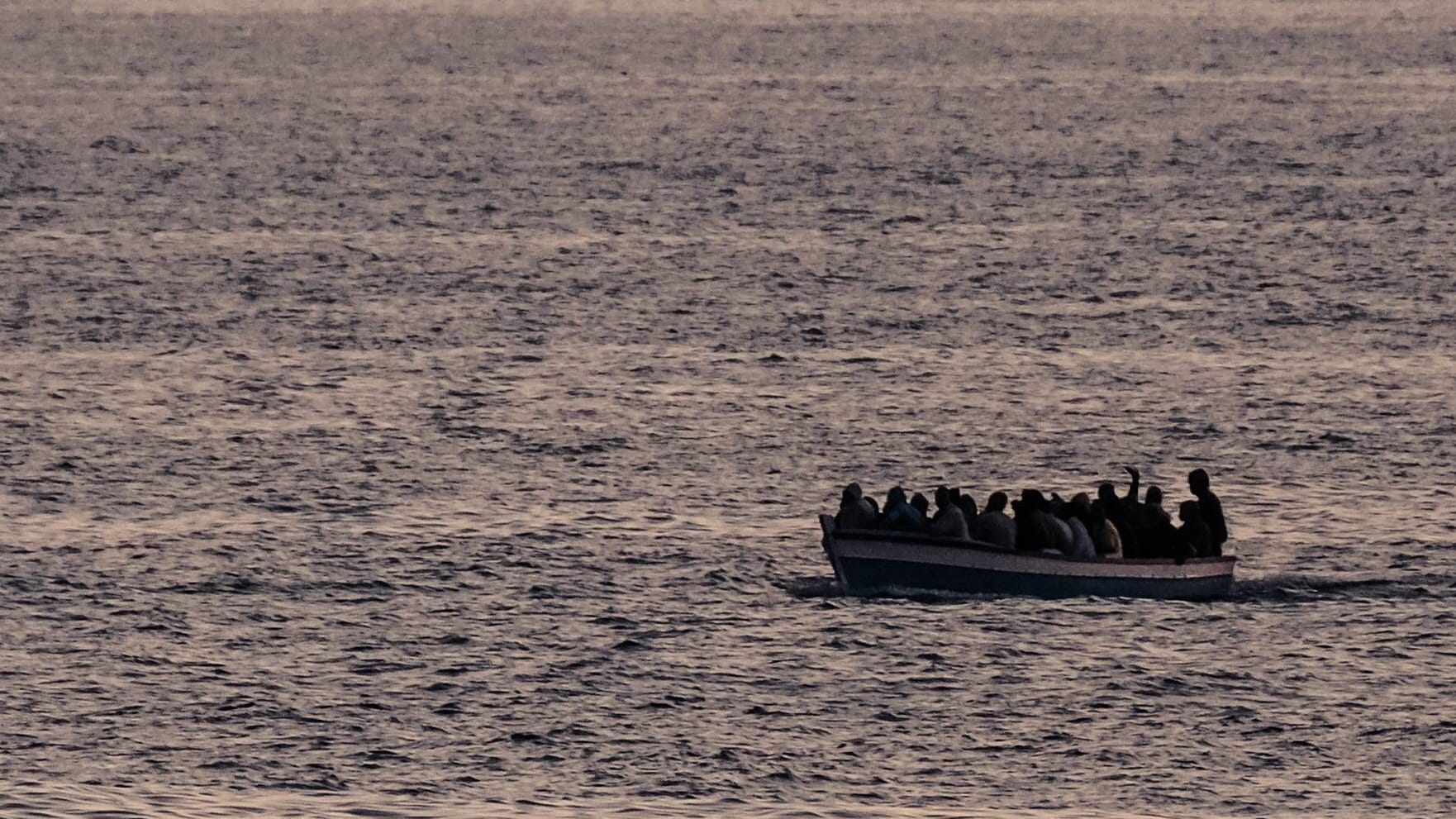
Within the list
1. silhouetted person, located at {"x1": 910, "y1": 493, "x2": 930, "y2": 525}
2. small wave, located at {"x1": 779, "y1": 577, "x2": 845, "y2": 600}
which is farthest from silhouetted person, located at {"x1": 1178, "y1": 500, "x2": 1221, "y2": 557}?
small wave, located at {"x1": 779, "y1": 577, "x2": 845, "y2": 600}

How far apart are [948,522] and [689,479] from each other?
11753 mm

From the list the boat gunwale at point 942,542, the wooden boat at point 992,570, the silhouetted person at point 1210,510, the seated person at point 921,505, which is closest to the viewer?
the boat gunwale at point 942,542

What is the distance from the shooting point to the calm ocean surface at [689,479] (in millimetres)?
37844

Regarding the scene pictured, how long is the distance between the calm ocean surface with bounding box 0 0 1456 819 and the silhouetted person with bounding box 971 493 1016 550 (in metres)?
1.04

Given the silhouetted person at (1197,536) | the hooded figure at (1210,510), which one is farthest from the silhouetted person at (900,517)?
the hooded figure at (1210,510)

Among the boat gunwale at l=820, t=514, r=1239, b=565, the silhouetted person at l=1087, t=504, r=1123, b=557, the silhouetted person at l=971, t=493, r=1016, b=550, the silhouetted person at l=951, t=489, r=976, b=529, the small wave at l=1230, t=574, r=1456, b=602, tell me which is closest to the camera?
the boat gunwale at l=820, t=514, r=1239, b=565

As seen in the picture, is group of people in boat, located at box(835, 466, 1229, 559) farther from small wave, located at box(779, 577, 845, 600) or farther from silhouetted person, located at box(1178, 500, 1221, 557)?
small wave, located at box(779, 577, 845, 600)

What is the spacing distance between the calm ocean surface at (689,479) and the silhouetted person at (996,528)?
1.04 m

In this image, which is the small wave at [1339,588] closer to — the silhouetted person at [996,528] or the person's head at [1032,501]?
the person's head at [1032,501]

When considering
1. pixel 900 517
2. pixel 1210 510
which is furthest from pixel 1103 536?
pixel 900 517

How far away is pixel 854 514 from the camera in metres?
45.5

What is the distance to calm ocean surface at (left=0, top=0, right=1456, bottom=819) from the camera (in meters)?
37.8

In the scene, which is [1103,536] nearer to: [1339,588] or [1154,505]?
[1154,505]

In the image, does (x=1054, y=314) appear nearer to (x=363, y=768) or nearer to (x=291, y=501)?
(x=291, y=501)
